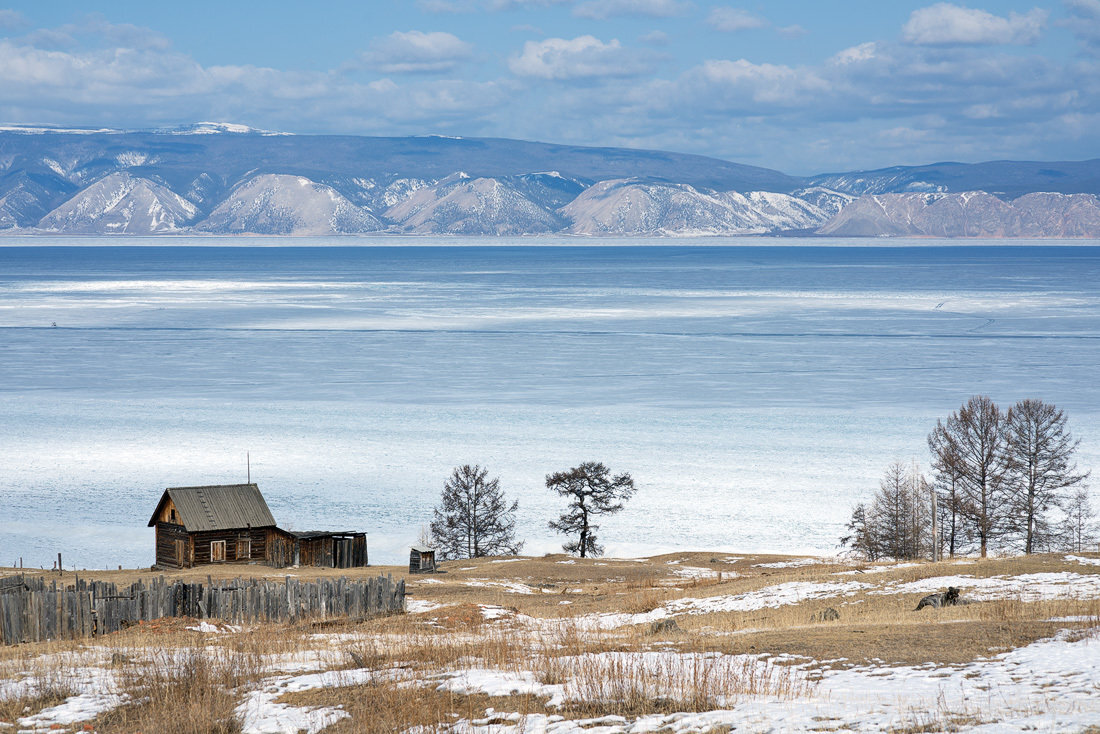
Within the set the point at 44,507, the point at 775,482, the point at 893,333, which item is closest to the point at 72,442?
the point at 44,507

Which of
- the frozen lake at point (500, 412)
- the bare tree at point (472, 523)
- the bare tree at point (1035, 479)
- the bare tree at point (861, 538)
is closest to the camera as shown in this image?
the bare tree at point (861, 538)

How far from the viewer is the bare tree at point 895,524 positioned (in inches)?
2030

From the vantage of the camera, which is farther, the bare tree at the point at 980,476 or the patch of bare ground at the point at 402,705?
the bare tree at the point at 980,476

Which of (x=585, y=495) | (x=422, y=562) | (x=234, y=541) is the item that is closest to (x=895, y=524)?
(x=585, y=495)

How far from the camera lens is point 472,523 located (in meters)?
55.1

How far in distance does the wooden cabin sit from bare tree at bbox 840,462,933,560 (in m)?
22.8

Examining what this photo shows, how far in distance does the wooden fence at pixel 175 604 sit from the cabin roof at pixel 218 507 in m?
20.3

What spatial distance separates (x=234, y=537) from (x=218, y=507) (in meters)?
1.40

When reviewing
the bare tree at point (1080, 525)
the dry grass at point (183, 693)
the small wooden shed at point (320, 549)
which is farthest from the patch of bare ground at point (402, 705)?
the bare tree at point (1080, 525)

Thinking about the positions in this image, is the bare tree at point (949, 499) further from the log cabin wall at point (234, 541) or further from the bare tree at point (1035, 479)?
the log cabin wall at point (234, 541)

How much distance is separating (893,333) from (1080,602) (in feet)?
396

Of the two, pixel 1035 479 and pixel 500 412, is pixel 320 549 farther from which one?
pixel 500 412

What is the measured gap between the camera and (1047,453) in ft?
197

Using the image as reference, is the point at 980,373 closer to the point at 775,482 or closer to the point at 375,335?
the point at 775,482
